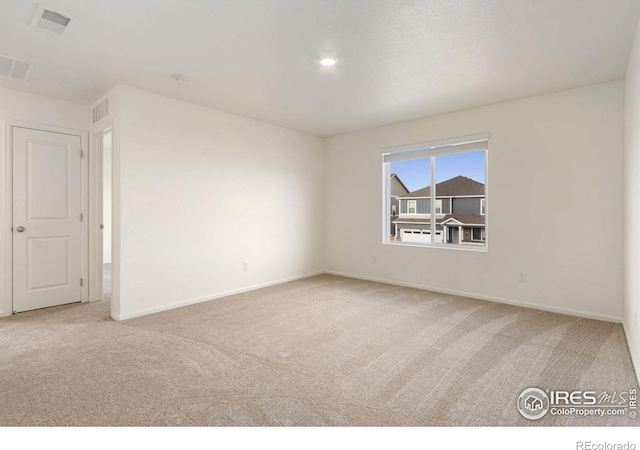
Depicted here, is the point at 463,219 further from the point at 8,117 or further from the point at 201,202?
the point at 8,117

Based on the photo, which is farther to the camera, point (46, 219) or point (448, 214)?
point (448, 214)

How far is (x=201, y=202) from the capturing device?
440 cm

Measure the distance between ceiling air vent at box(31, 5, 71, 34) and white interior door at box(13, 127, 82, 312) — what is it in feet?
6.63

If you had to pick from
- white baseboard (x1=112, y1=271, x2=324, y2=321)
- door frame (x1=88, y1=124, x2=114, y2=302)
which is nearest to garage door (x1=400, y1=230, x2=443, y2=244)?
white baseboard (x1=112, y1=271, x2=324, y2=321)

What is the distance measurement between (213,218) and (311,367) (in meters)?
2.70

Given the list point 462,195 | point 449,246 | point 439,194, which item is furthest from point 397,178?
point 449,246

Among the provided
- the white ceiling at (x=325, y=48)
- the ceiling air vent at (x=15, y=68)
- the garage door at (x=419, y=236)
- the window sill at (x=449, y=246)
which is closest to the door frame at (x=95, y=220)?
the white ceiling at (x=325, y=48)

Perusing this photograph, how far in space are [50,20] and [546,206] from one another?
16.2 feet

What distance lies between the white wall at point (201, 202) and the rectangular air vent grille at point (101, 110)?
0.40 metres

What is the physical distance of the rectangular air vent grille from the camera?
3888mm

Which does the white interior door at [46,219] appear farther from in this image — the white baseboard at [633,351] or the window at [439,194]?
the white baseboard at [633,351]

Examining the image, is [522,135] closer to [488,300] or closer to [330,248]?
[488,300]

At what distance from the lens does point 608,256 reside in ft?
11.7

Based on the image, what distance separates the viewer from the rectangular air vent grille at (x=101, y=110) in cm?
389
